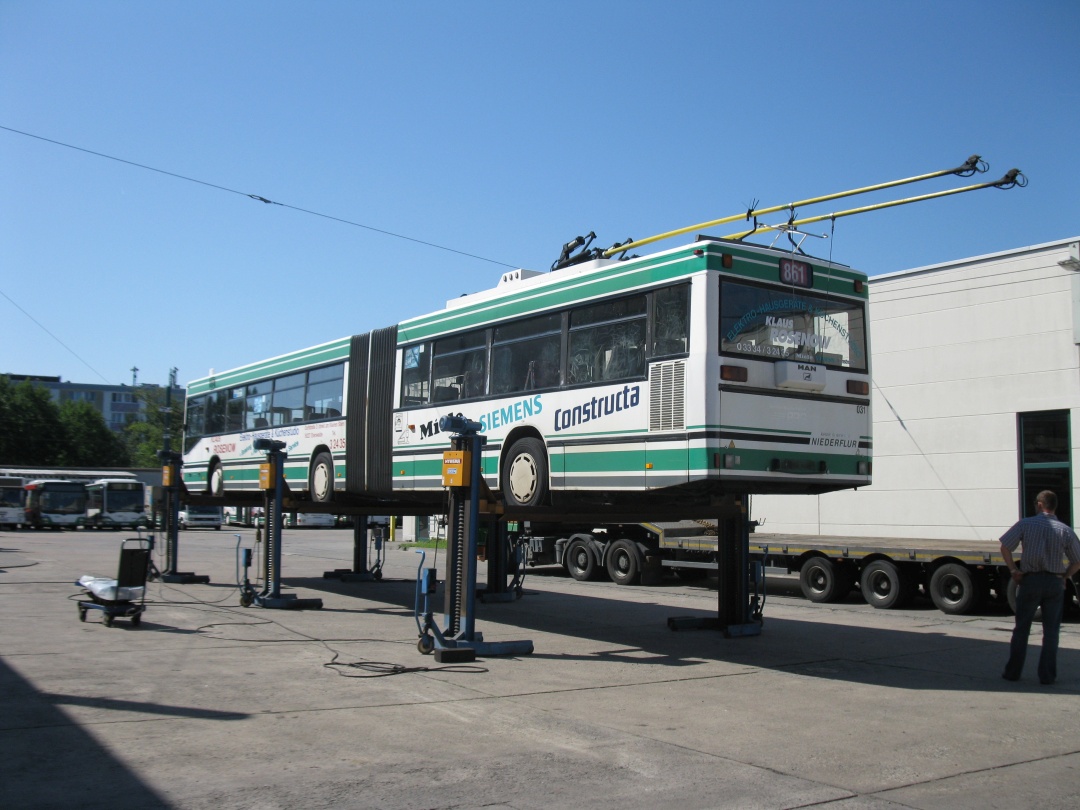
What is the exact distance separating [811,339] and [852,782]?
5882 mm

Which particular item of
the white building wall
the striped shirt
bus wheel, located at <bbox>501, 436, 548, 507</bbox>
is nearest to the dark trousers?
the striped shirt

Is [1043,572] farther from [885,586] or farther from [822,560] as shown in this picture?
[822,560]

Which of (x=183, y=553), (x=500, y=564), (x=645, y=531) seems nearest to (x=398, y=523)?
(x=183, y=553)

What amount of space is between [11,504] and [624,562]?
122ft

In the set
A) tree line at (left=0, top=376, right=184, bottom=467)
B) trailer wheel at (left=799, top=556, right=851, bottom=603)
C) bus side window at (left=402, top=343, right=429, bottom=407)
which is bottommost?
trailer wheel at (left=799, top=556, right=851, bottom=603)

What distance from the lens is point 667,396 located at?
10.4m

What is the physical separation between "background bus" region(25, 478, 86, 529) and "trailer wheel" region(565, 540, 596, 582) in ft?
111

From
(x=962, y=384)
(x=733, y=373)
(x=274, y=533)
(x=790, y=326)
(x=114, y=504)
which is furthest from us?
(x=114, y=504)

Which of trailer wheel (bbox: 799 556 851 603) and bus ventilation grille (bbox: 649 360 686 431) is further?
trailer wheel (bbox: 799 556 851 603)

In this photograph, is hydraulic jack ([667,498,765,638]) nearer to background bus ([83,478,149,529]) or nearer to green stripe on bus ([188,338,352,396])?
green stripe on bus ([188,338,352,396])

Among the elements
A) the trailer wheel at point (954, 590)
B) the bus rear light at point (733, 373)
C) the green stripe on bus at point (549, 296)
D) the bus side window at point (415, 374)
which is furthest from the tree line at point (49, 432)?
the bus rear light at point (733, 373)

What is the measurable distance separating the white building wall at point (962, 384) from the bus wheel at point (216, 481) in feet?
42.9

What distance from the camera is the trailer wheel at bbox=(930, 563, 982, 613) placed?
16.0 metres

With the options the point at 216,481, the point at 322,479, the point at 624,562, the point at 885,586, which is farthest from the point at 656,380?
the point at 216,481
